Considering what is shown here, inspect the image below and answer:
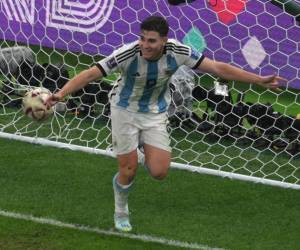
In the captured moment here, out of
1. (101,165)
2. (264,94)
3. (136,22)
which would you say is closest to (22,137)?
(101,165)

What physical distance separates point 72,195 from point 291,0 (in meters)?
2.78

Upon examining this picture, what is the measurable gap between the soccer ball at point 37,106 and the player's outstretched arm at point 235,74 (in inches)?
43.7

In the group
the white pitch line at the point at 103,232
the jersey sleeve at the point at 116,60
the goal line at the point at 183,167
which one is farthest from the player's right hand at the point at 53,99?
the goal line at the point at 183,167

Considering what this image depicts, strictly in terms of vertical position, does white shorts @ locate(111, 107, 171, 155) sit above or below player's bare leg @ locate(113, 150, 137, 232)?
above

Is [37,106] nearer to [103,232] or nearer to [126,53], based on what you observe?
[126,53]

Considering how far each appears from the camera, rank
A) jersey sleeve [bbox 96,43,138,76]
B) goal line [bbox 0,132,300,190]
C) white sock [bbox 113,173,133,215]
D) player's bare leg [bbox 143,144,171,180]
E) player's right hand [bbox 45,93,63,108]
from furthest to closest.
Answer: goal line [bbox 0,132,300,190] → white sock [bbox 113,173,133,215] → player's bare leg [bbox 143,144,171,180] → jersey sleeve [bbox 96,43,138,76] → player's right hand [bbox 45,93,63,108]

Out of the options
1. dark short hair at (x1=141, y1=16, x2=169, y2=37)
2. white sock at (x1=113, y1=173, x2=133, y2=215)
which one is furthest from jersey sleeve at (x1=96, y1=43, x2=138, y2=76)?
white sock at (x1=113, y1=173, x2=133, y2=215)

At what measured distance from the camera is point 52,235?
5.41 m

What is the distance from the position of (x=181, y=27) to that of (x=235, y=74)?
2.62 m

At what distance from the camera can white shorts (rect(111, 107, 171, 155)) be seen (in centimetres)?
553

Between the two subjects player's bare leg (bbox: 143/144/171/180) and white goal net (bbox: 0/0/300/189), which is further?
white goal net (bbox: 0/0/300/189)

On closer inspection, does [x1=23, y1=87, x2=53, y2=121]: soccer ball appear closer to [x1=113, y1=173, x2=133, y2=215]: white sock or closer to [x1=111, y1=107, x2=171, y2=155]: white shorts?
[x1=111, y1=107, x2=171, y2=155]: white shorts

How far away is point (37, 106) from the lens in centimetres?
532

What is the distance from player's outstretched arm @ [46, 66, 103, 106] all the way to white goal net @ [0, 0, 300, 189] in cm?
225
